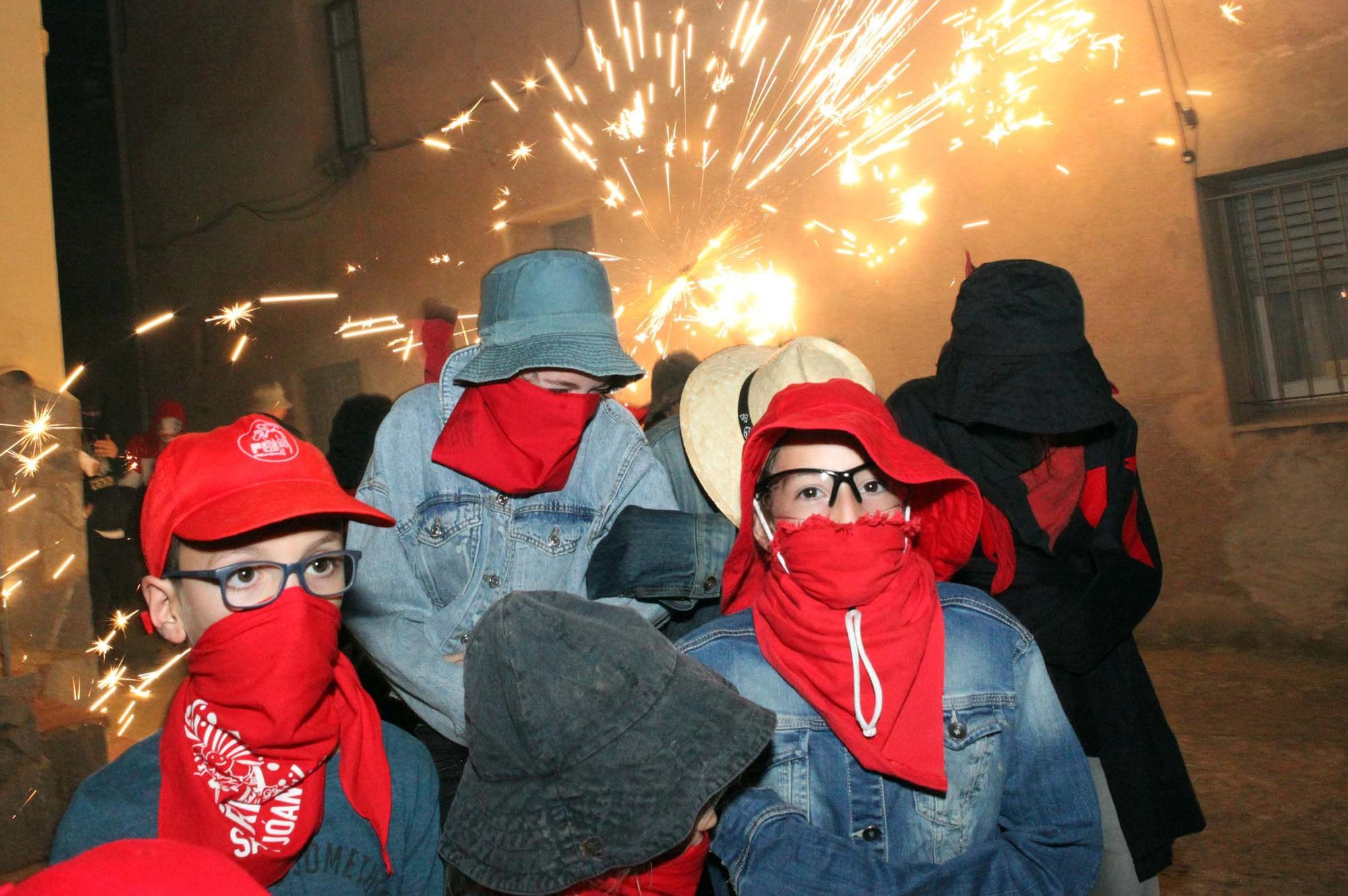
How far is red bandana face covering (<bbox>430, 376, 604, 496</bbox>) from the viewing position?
2264 mm

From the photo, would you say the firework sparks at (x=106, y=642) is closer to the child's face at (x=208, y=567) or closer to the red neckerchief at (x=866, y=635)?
the child's face at (x=208, y=567)

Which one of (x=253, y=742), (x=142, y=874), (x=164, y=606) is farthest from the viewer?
(x=164, y=606)

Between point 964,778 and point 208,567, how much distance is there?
1311 mm

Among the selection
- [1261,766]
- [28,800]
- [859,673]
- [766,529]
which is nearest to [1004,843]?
[859,673]

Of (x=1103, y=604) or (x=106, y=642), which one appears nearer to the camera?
(x=1103, y=604)

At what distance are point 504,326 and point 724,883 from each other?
1.28 meters

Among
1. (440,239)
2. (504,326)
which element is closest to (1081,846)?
(504,326)

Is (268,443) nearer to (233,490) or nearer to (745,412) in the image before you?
(233,490)

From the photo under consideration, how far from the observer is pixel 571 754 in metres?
1.34

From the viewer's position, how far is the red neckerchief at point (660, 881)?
1.45m

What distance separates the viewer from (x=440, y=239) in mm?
10805

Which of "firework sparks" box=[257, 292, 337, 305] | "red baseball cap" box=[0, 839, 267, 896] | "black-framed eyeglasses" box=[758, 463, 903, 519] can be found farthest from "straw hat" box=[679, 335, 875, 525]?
"firework sparks" box=[257, 292, 337, 305]

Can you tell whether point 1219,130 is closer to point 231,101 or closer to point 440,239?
point 440,239

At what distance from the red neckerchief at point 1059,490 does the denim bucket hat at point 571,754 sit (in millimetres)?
1252
